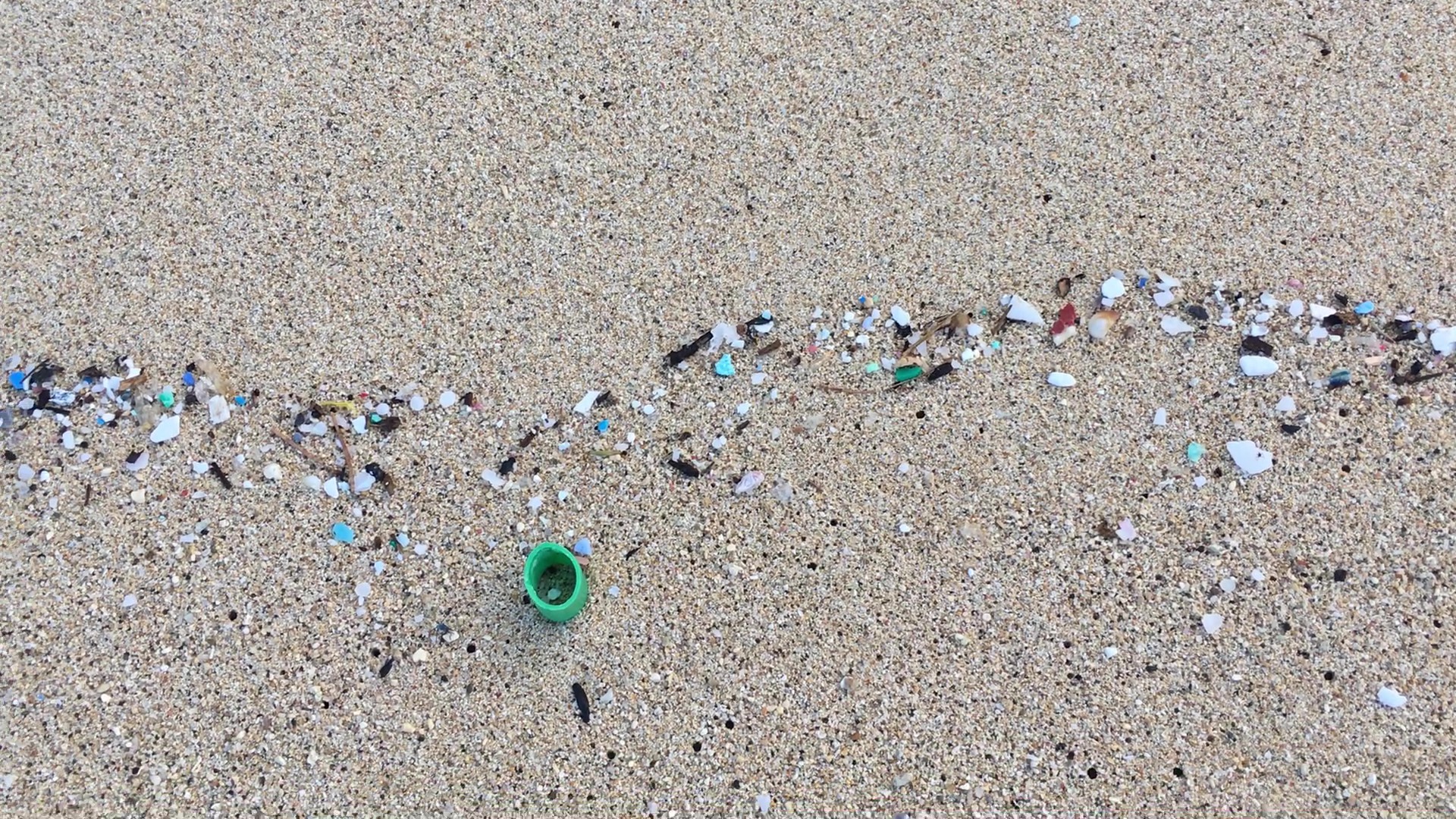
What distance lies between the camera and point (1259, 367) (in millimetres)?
1854

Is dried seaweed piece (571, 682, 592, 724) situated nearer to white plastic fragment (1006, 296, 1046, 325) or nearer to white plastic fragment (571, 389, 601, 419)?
white plastic fragment (571, 389, 601, 419)

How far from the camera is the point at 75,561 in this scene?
6.09ft

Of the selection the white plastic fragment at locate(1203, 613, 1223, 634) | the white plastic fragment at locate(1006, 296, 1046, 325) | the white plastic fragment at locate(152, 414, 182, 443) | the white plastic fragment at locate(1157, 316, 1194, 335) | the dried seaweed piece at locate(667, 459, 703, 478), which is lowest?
the white plastic fragment at locate(1203, 613, 1223, 634)

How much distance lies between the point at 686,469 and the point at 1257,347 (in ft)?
3.96

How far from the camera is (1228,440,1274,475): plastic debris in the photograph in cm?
179

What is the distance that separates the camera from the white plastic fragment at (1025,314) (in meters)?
1.92

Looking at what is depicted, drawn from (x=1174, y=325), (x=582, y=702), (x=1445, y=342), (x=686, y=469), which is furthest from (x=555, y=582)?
(x=1445, y=342)

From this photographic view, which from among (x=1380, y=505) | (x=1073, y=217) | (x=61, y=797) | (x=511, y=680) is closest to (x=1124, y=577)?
(x=1380, y=505)

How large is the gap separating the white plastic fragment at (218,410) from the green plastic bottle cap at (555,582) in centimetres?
76

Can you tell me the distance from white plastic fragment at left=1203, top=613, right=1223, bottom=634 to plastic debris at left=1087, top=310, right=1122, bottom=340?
0.59m

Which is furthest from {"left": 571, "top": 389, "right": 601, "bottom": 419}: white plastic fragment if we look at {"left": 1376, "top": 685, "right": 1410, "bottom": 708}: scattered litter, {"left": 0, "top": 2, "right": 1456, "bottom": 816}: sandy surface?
{"left": 1376, "top": 685, "right": 1410, "bottom": 708}: scattered litter

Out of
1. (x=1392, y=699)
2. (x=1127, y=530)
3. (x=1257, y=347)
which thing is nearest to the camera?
(x=1392, y=699)

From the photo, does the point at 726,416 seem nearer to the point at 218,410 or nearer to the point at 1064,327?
the point at 1064,327

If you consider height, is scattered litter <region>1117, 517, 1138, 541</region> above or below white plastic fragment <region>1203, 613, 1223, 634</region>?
above
